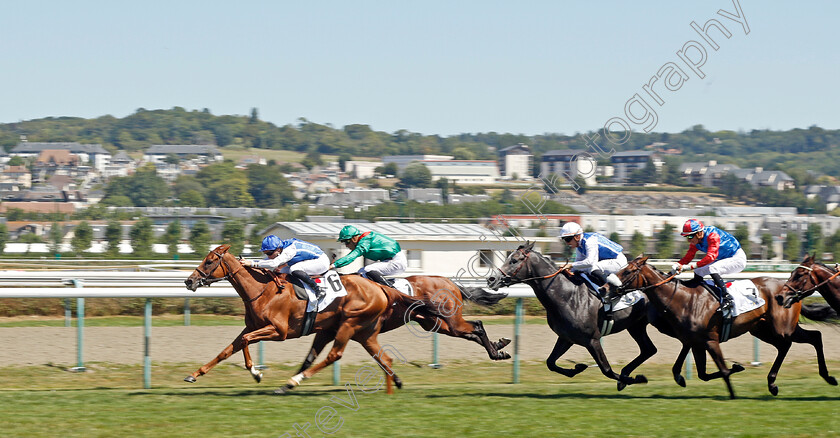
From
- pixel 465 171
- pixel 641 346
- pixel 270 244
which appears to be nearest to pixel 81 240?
pixel 270 244

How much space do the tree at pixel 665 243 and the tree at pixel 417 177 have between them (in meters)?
45.3

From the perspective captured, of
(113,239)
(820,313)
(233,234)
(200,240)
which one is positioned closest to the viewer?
(820,313)

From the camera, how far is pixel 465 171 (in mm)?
89750

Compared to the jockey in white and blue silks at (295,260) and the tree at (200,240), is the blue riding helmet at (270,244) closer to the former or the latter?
the jockey in white and blue silks at (295,260)

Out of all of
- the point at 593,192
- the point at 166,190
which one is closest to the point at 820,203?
the point at 593,192

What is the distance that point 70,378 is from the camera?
296 inches

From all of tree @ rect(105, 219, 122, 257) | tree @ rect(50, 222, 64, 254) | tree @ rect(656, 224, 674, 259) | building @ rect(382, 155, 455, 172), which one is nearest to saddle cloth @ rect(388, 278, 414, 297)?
tree @ rect(105, 219, 122, 257)

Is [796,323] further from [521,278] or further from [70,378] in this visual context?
[70,378]

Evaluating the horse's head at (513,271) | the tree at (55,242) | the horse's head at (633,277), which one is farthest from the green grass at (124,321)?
the tree at (55,242)

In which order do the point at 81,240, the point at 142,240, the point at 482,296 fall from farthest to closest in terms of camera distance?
the point at 81,240 < the point at 142,240 < the point at 482,296

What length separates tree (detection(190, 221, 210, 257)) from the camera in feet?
109

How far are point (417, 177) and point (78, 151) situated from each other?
61433mm

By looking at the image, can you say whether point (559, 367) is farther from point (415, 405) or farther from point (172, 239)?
point (172, 239)

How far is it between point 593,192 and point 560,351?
48.5m
